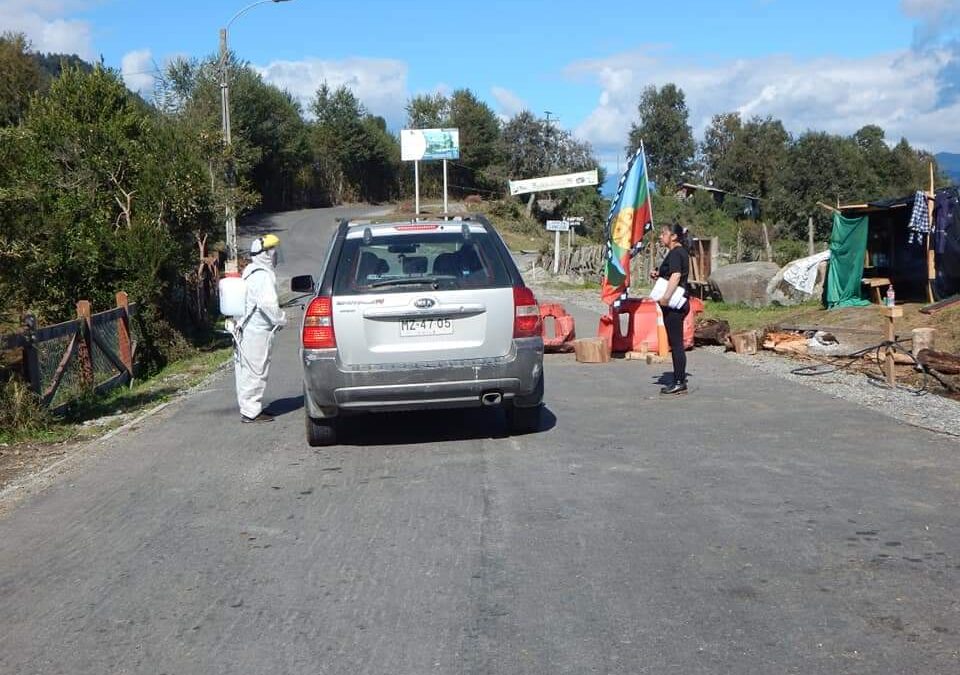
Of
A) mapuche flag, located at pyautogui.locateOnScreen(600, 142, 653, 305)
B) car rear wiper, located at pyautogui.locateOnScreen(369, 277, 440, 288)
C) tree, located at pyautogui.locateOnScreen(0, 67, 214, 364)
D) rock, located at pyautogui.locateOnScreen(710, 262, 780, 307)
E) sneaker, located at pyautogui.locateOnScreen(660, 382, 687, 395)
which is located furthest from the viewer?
rock, located at pyautogui.locateOnScreen(710, 262, 780, 307)

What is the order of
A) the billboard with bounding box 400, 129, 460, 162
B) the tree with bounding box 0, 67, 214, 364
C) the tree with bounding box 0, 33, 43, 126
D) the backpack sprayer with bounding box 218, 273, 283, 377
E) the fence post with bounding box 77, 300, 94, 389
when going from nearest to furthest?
the backpack sprayer with bounding box 218, 273, 283, 377, the fence post with bounding box 77, 300, 94, 389, the tree with bounding box 0, 67, 214, 364, the tree with bounding box 0, 33, 43, 126, the billboard with bounding box 400, 129, 460, 162

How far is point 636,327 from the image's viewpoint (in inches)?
583

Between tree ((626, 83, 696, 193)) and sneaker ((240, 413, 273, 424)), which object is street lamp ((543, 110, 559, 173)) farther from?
sneaker ((240, 413, 273, 424))

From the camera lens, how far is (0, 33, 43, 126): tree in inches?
1813

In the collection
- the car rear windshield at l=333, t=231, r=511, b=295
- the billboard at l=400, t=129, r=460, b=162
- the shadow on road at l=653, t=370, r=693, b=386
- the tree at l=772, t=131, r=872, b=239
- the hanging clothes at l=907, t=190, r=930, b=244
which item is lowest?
the shadow on road at l=653, t=370, r=693, b=386

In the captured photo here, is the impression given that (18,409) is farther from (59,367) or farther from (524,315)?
(524,315)

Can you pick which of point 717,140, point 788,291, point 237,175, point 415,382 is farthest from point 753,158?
point 415,382

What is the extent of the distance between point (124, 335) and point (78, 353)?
2.30 m

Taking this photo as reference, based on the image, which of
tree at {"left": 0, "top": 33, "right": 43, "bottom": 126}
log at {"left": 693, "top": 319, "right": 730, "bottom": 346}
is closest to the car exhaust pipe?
log at {"left": 693, "top": 319, "right": 730, "bottom": 346}

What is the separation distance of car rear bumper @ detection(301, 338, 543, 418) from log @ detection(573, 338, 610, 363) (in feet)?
20.2

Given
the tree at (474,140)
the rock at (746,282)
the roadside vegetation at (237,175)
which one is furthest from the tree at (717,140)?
the rock at (746,282)

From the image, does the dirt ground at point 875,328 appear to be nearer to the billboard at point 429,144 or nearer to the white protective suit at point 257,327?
the white protective suit at point 257,327

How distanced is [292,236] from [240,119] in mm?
9148

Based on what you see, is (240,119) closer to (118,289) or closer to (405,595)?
(118,289)
